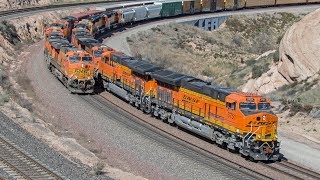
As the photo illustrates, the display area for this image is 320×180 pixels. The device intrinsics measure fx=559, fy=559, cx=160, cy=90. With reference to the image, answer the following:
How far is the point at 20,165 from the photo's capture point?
24.1 meters

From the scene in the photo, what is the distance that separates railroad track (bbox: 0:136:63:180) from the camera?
75.0ft

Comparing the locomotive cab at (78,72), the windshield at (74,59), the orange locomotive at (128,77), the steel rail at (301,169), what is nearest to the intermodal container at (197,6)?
the orange locomotive at (128,77)

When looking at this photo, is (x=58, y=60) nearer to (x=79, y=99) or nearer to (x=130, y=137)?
(x=79, y=99)

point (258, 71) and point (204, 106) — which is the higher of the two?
point (204, 106)

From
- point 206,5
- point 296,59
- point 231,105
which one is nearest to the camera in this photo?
point 231,105

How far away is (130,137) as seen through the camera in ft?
103

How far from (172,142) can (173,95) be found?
156 inches

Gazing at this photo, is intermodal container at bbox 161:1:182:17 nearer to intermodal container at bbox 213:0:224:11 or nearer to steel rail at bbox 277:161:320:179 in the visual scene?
intermodal container at bbox 213:0:224:11

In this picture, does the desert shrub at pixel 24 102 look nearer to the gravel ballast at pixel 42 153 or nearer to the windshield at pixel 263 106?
the gravel ballast at pixel 42 153

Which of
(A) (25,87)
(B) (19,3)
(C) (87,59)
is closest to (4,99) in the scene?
(A) (25,87)

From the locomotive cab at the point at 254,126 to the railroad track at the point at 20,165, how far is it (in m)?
9.89

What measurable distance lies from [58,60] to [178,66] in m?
16.8

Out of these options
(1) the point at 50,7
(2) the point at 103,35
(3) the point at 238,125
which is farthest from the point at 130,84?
(1) the point at 50,7

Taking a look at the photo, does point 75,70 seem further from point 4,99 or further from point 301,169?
point 301,169
